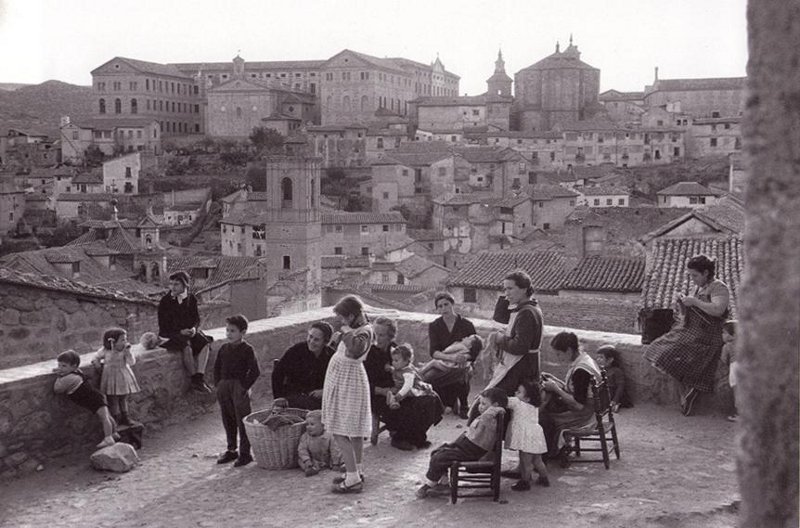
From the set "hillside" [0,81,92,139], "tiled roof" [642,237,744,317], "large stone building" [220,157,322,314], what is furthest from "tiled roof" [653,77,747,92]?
"tiled roof" [642,237,744,317]

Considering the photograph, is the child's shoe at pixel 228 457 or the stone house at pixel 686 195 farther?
the stone house at pixel 686 195

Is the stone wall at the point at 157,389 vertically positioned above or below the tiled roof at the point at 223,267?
above

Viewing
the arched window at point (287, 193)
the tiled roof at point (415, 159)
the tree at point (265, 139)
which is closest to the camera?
the arched window at point (287, 193)

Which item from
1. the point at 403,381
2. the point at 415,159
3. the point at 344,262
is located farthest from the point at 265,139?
the point at 403,381

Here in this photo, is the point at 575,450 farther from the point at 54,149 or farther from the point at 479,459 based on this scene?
the point at 54,149

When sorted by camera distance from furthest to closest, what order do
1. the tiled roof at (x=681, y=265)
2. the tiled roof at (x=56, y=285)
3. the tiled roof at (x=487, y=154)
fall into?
the tiled roof at (x=487, y=154), the tiled roof at (x=681, y=265), the tiled roof at (x=56, y=285)

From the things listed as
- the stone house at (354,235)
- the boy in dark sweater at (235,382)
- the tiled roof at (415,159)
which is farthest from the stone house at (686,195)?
the boy in dark sweater at (235,382)

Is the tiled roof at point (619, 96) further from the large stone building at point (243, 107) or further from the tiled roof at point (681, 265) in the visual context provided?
the tiled roof at point (681, 265)

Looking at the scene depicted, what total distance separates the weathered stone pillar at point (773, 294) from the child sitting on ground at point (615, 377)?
16.0 ft

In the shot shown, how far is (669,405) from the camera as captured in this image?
24.0 feet

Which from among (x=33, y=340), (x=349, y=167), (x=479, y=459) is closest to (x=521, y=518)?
(x=479, y=459)

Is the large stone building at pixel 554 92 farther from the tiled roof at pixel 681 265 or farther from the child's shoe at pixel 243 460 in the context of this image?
the child's shoe at pixel 243 460

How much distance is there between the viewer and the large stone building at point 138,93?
9481 cm

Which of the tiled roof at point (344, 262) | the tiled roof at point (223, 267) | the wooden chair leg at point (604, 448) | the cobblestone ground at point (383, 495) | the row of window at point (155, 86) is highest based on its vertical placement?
the row of window at point (155, 86)
